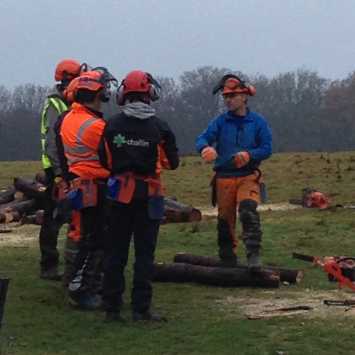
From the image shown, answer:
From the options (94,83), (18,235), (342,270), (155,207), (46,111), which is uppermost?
(94,83)

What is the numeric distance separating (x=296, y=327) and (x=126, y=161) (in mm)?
1825

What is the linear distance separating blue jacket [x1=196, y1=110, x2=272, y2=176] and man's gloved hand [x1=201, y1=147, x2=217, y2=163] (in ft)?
0.41

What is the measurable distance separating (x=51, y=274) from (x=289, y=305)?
8.97ft

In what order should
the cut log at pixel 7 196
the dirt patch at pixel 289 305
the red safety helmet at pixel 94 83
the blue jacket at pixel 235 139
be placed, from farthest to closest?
the cut log at pixel 7 196 → the blue jacket at pixel 235 139 → the red safety helmet at pixel 94 83 → the dirt patch at pixel 289 305

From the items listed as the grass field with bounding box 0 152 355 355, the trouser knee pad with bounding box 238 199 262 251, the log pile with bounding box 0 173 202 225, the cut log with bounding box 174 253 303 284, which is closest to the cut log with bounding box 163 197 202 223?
the log pile with bounding box 0 173 202 225

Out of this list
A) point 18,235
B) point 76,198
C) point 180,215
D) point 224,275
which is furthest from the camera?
point 180,215

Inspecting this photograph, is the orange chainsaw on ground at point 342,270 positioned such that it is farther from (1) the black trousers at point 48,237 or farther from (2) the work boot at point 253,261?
(1) the black trousers at point 48,237

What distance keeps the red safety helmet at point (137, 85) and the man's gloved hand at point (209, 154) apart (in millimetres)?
1692

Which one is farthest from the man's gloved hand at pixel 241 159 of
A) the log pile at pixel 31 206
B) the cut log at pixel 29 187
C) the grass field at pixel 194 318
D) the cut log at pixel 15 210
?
the cut log at pixel 29 187

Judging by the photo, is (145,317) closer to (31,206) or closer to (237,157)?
(237,157)

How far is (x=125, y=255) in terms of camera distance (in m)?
8.12

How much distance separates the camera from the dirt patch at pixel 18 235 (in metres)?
13.9

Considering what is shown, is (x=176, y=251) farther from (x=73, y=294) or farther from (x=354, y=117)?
(x=354, y=117)

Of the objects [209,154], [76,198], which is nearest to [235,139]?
[209,154]
